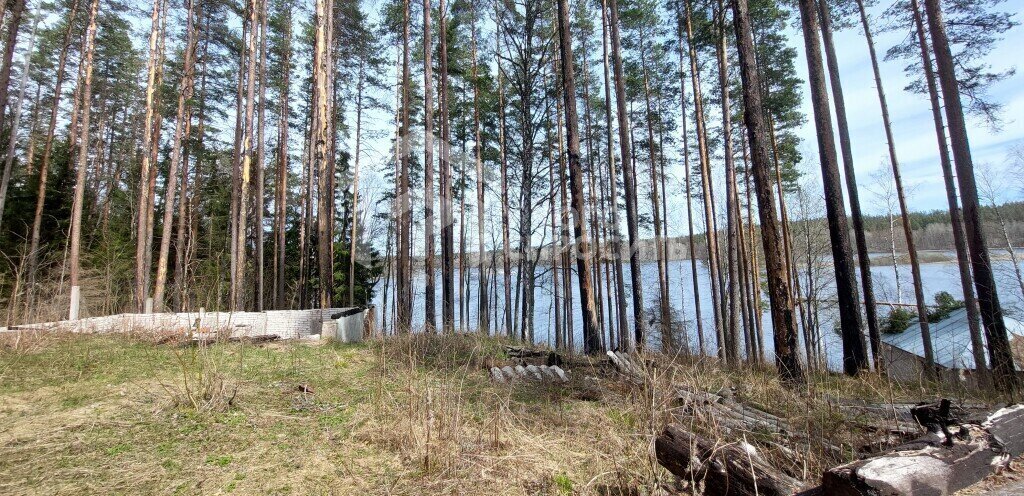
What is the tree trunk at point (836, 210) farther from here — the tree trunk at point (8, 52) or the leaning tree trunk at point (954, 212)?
the tree trunk at point (8, 52)

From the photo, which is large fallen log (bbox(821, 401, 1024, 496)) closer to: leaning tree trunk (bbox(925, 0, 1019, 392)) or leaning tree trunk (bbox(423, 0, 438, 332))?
leaning tree trunk (bbox(925, 0, 1019, 392))

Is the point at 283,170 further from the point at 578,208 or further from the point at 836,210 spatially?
the point at 836,210

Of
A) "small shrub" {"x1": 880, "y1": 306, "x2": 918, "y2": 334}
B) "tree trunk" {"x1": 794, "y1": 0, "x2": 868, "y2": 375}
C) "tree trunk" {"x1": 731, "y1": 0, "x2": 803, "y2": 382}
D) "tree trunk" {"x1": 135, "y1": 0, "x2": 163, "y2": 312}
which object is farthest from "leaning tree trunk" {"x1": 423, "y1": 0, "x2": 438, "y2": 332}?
"small shrub" {"x1": 880, "y1": 306, "x2": 918, "y2": 334}

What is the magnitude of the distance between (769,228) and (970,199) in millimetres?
4029

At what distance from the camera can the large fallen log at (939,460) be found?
1.43 meters

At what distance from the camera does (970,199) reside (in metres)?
6.42

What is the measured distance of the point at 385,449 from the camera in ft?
9.17

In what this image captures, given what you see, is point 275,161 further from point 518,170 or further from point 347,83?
point 518,170

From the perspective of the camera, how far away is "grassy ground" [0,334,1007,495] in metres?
2.20

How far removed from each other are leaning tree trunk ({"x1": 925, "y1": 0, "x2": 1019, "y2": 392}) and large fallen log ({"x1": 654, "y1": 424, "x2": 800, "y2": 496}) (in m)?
6.61

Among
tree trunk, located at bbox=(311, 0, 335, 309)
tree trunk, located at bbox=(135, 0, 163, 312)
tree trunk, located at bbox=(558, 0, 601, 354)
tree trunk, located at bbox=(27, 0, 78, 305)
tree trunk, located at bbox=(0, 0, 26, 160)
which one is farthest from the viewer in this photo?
tree trunk, located at bbox=(27, 0, 78, 305)

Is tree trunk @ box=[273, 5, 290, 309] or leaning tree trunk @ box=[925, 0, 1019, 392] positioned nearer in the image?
leaning tree trunk @ box=[925, 0, 1019, 392]

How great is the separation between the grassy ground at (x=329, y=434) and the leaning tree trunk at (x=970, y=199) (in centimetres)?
331

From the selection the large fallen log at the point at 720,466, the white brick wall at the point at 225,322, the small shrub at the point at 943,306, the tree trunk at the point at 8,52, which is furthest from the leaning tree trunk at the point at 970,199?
the tree trunk at the point at 8,52
